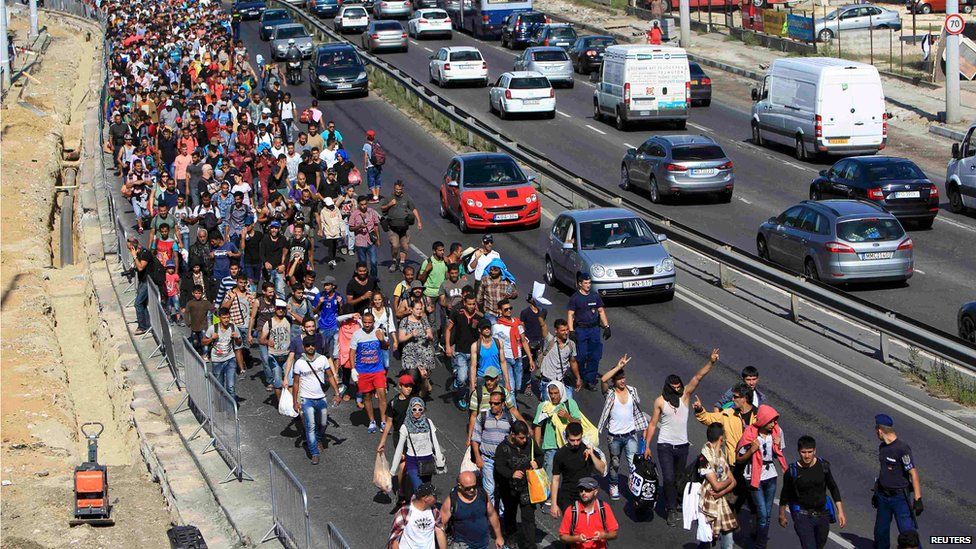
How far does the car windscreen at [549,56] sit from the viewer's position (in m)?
48.7

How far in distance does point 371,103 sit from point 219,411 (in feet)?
101

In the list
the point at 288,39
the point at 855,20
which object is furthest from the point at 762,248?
the point at 855,20

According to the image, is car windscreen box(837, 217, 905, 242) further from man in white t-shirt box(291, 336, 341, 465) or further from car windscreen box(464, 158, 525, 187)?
man in white t-shirt box(291, 336, 341, 465)

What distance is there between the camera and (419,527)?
11.6 m

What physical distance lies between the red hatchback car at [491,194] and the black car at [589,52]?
935 inches

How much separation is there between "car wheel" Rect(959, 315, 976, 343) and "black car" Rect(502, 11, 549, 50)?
136 feet

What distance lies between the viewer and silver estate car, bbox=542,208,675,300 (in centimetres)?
2281

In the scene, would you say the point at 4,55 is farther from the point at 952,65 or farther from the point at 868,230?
the point at 868,230

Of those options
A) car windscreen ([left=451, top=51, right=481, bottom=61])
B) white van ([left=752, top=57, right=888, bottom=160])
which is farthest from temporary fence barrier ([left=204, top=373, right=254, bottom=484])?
car windscreen ([left=451, top=51, right=481, bottom=61])

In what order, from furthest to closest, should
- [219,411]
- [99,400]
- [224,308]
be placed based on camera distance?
[99,400] < [224,308] < [219,411]

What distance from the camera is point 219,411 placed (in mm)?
16859

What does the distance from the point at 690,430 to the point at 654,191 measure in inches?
594

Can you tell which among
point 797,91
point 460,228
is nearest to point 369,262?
point 460,228

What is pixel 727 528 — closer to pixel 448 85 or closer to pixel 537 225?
pixel 537 225
